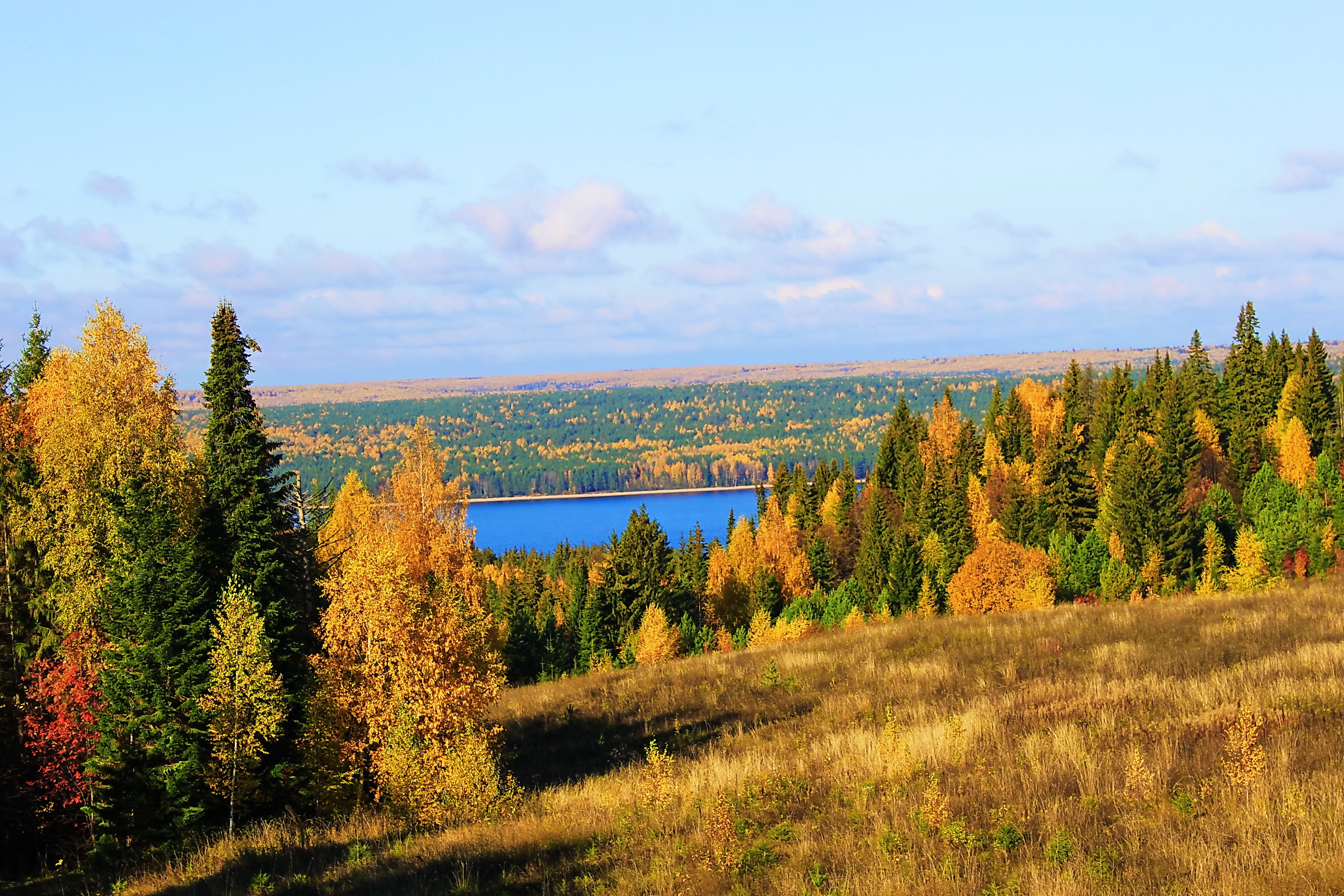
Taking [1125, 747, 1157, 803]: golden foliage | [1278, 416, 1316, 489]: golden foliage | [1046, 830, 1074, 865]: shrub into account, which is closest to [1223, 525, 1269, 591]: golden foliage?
[1278, 416, 1316, 489]: golden foliage

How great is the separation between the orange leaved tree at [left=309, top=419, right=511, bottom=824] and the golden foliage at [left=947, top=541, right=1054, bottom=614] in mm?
51879

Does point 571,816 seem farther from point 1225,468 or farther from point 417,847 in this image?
point 1225,468

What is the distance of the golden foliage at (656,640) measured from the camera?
2830 inches

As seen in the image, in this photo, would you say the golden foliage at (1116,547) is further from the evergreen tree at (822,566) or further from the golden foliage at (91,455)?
the golden foliage at (91,455)

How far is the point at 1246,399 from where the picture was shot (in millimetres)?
109812

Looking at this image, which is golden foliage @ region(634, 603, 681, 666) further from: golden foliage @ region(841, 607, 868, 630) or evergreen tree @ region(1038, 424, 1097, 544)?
evergreen tree @ region(1038, 424, 1097, 544)

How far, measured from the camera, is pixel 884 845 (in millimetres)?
11727

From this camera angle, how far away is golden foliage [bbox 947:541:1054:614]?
68500mm

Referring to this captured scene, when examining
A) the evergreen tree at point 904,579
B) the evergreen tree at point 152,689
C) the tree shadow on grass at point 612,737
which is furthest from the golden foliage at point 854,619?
the evergreen tree at point 152,689

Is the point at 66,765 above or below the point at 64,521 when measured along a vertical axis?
below

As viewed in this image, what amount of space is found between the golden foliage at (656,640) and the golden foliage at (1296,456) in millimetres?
64363

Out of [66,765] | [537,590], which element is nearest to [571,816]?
[66,765]

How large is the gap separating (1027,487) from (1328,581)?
207 ft

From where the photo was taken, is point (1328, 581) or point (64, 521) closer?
point (64, 521)
